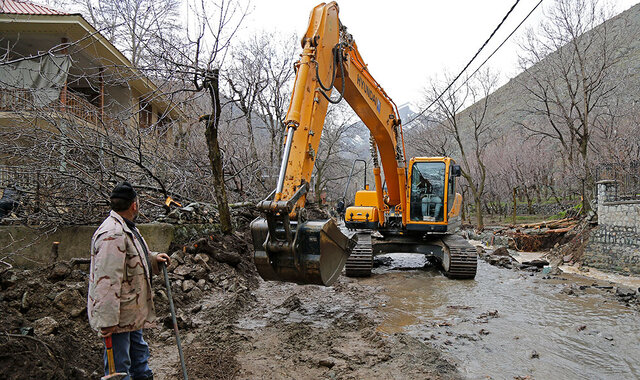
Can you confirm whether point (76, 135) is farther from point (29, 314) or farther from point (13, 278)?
point (29, 314)

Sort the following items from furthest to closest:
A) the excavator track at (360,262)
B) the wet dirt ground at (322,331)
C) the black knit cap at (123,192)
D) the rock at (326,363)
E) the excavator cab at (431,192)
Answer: the excavator cab at (431,192)
the excavator track at (360,262)
the rock at (326,363)
the wet dirt ground at (322,331)
the black knit cap at (123,192)

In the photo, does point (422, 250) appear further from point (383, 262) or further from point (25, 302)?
point (25, 302)

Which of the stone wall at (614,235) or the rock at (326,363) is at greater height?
the stone wall at (614,235)

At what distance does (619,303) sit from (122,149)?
31.2 ft

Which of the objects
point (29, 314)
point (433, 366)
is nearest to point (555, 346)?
point (433, 366)

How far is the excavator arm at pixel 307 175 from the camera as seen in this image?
4090mm

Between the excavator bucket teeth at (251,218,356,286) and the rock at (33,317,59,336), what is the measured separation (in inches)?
82.6

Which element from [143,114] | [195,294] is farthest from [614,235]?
[143,114]

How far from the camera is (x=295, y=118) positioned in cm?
456

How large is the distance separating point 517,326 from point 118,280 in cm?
536

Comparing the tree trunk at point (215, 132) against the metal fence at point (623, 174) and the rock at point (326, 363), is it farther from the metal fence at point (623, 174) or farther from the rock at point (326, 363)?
the metal fence at point (623, 174)

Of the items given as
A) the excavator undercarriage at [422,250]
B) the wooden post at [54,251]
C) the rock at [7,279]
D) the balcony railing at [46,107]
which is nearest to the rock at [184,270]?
the wooden post at [54,251]

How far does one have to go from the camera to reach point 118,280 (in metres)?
2.79

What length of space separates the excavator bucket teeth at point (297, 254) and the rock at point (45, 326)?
6.88 feet
